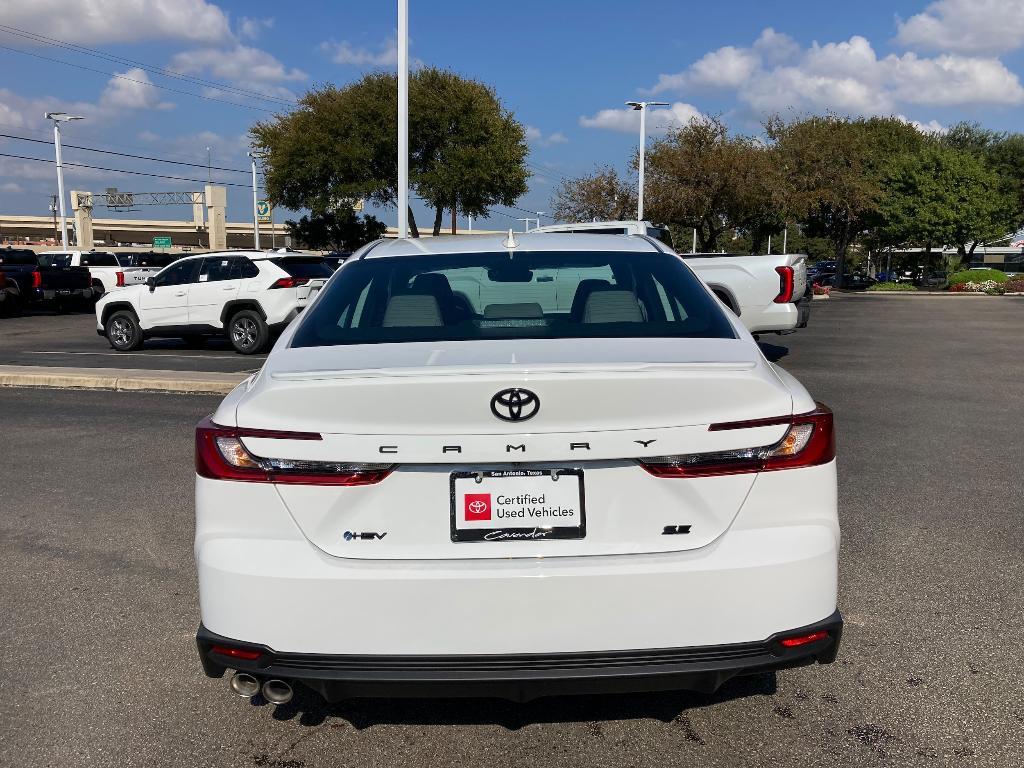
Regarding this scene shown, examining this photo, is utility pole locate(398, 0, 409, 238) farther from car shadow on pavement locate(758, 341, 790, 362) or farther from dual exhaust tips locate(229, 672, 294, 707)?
dual exhaust tips locate(229, 672, 294, 707)

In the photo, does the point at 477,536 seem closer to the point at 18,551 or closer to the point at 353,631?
the point at 353,631

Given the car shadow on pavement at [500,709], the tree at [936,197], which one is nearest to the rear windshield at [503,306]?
the car shadow on pavement at [500,709]

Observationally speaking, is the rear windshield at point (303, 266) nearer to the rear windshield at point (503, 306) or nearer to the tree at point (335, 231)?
the rear windshield at point (503, 306)

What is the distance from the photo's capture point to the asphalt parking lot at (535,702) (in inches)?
120

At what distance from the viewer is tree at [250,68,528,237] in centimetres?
3725

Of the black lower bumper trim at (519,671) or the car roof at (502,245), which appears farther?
the car roof at (502,245)

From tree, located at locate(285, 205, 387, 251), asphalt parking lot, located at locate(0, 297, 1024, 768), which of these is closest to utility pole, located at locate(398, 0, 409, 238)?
asphalt parking lot, located at locate(0, 297, 1024, 768)

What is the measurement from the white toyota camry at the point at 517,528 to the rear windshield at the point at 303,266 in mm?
13192

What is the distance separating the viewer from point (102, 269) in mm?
31406

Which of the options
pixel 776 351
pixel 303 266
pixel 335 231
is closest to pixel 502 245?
pixel 776 351

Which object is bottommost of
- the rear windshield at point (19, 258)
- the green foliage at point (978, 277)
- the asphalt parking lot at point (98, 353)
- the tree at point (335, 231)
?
the asphalt parking lot at point (98, 353)

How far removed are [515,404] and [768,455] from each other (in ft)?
2.41

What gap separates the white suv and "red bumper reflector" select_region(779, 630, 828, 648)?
12754 mm

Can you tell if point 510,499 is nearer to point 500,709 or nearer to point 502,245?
point 500,709
